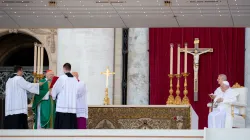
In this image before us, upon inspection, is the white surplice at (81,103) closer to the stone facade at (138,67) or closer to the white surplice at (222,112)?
the white surplice at (222,112)

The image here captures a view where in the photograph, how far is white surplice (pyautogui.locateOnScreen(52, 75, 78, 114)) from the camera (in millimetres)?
18828

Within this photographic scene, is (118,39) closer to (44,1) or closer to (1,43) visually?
(1,43)

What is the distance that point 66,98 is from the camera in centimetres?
1881

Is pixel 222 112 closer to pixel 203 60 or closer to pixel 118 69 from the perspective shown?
pixel 203 60

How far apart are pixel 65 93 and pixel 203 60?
6013mm

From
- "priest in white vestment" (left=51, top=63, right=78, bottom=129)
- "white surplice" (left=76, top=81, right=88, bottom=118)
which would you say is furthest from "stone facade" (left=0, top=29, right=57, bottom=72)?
"priest in white vestment" (left=51, top=63, right=78, bottom=129)

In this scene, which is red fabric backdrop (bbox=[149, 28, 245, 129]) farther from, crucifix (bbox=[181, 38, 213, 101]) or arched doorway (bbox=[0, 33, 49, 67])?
arched doorway (bbox=[0, 33, 49, 67])

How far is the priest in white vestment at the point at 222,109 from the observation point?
66.1 ft

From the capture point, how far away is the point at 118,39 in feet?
80.5

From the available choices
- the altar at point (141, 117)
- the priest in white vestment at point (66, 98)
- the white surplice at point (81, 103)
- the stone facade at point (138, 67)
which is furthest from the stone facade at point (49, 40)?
the priest in white vestment at point (66, 98)

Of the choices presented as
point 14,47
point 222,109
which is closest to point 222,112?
point 222,109

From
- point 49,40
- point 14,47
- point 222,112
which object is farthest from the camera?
point 14,47

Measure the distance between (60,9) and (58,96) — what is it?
184cm

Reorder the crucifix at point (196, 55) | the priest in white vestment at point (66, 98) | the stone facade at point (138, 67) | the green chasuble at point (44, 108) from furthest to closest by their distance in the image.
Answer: the stone facade at point (138, 67) < the crucifix at point (196, 55) < the green chasuble at point (44, 108) < the priest in white vestment at point (66, 98)
